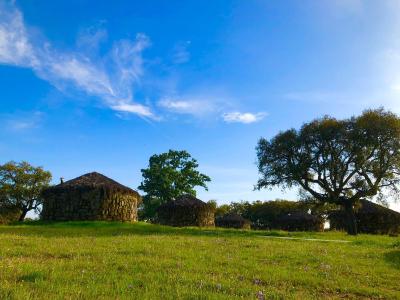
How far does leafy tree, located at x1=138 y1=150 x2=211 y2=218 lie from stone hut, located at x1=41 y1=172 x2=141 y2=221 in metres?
30.8

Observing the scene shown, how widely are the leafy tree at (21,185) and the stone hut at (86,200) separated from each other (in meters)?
23.7

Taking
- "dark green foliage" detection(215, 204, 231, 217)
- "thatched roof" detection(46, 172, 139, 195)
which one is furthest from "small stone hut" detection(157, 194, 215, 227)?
"dark green foliage" detection(215, 204, 231, 217)

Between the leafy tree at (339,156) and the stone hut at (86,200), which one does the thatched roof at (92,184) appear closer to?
the stone hut at (86,200)

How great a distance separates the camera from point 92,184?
47438 millimetres

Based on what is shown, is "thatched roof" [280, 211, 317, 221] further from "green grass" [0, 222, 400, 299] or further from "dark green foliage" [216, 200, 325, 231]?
"green grass" [0, 222, 400, 299]

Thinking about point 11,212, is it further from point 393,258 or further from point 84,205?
point 393,258

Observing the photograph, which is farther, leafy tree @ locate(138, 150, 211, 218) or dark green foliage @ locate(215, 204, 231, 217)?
dark green foliage @ locate(215, 204, 231, 217)

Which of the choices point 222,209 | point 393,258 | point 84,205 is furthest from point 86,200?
point 222,209

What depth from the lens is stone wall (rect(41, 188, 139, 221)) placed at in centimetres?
4706

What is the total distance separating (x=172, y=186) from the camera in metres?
81.5

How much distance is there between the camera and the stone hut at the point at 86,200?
47125 millimetres

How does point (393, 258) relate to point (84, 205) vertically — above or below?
below

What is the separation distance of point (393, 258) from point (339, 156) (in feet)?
99.0

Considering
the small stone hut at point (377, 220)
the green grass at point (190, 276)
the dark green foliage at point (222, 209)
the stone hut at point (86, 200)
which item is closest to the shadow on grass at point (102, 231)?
the stone hut at point (86, 200)
